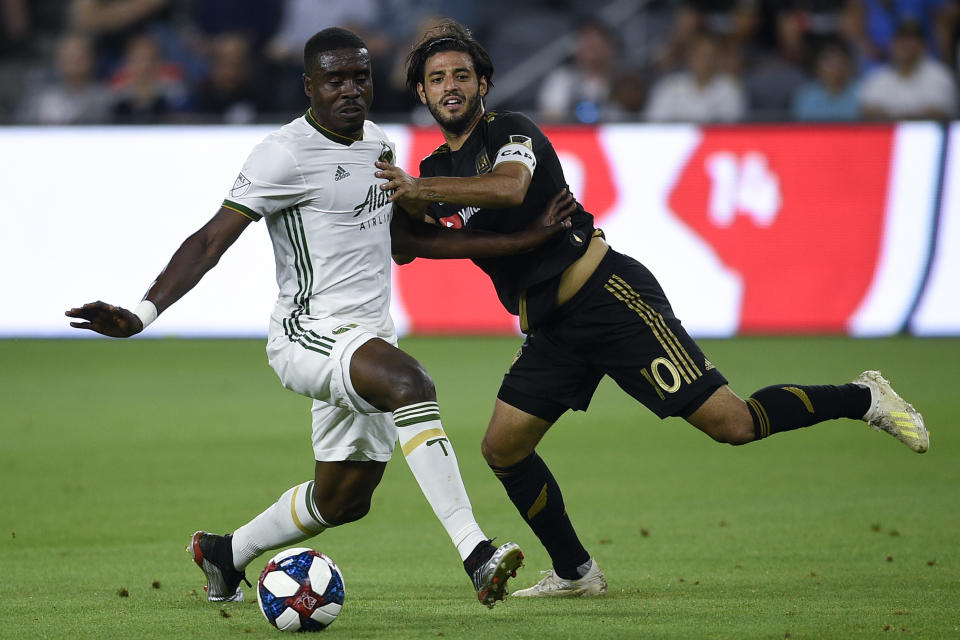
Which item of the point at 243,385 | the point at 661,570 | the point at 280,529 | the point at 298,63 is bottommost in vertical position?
the point at 243,385

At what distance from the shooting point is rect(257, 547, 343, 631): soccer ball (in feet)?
15.6

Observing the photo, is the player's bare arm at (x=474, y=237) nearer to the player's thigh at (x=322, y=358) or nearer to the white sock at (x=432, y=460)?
the player's thigh at (x=322, y=358)

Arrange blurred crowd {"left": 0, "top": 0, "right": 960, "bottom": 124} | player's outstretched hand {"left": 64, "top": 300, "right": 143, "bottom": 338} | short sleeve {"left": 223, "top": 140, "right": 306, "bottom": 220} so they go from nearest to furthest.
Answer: player's outstretched hand {"left": 64, "top": 300, "right": 143, "bottom": 338}
short sleeve {"left": 223, "top": 140, "right": 306, "bottom": 220}
blurred crowd {"left": 0, "top": 0, "right": 960, "bottom": 124}

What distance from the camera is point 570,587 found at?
18.4ft

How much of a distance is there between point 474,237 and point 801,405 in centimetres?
146

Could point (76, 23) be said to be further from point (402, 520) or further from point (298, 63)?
point (402, 520)

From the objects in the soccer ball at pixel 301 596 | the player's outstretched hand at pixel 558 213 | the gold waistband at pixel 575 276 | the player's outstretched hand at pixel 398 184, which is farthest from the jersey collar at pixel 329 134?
the soccer ball at pixel 301 596

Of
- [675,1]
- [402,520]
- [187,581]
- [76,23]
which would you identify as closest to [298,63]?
[76,23]

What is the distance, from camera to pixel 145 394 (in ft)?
37.3

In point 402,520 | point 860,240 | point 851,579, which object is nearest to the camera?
point 851,579

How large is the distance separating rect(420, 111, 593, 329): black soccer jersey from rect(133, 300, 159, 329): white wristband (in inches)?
53.5

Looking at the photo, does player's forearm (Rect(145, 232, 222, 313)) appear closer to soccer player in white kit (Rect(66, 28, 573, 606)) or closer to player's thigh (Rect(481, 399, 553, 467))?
soccer player in white kit (Rect(66, 28, 573, 606))

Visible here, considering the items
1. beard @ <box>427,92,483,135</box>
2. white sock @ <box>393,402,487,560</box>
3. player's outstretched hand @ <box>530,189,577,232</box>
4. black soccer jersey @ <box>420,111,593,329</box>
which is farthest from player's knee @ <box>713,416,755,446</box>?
beard @ <box>427,92,483,135</box>

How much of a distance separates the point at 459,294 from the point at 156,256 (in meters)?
2.99
